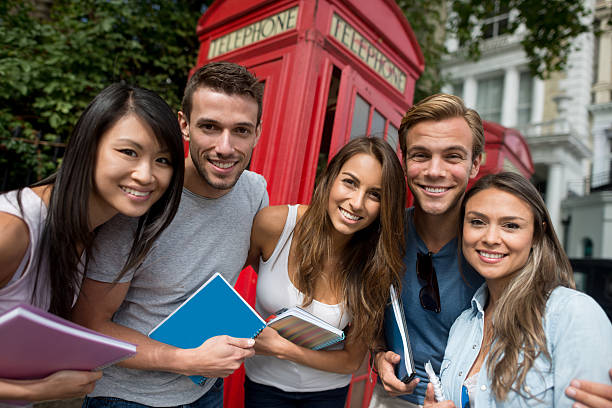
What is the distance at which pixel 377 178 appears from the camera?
176cm

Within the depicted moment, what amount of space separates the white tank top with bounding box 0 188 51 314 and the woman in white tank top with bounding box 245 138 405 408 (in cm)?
87

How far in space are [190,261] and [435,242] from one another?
117cm

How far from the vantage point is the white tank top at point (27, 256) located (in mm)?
1024

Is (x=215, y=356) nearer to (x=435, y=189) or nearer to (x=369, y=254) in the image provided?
(x=369, y=254)

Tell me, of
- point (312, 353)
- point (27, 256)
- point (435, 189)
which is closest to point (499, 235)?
point (435, 189)

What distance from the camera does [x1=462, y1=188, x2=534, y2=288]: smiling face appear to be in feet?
4.67

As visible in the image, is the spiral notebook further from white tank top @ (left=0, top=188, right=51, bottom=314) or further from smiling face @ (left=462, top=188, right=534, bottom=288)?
white tank top @ (left=0, top=188, right=51, bottom=314)

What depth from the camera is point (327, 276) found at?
185 cm

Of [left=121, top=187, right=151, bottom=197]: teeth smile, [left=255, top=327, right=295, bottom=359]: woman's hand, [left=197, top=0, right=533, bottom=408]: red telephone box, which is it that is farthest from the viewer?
[left=197, top=0, right=533, bottom=408]: red telephone box

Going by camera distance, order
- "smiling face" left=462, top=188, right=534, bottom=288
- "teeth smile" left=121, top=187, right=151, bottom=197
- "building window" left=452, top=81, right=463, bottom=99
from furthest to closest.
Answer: "building window" left=452, top=81, right=463, bottom=99 → "smiling face" left=462, top=188, right=534, bottom=288 → "teeth smile" left=121, top=187, right=151, bottom=197

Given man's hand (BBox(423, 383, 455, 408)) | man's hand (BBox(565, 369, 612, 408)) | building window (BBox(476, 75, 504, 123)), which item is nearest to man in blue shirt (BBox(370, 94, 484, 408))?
man's hand (BBox(423, 383, 455, 408))

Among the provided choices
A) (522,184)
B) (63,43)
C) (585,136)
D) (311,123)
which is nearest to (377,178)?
(522,184)

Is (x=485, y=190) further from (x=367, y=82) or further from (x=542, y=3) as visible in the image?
(x=542, y=3)

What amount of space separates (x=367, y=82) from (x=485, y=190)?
1516mm
